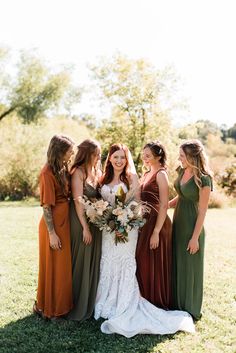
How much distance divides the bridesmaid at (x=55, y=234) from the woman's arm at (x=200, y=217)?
159 centimetres

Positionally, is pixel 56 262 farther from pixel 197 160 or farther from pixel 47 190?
pixel 197 160

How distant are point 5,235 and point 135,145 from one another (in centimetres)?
1476

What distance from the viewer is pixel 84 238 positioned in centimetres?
563


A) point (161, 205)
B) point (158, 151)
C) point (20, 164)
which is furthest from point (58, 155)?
point (20, 164)

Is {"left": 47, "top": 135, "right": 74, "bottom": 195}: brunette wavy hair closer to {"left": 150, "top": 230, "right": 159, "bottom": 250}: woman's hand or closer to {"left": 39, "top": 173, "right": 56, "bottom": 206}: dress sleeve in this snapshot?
{"left": 39, "top": 173, "right": 56, "bottom": 206}: dress sleeve

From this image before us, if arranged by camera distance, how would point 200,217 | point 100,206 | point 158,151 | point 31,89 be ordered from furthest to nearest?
point 31,89
point 158,151
point 200,217
point 100,206

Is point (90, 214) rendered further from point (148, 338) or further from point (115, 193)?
point (148, 338)

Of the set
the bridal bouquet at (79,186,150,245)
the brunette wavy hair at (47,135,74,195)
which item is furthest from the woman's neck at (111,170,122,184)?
the brunette wavy hair at (47,135,74,195)

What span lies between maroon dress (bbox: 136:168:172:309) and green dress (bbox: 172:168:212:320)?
137 millimetres

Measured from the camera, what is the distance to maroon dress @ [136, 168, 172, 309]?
5.79 metres

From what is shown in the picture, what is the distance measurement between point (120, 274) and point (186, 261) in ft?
2.92

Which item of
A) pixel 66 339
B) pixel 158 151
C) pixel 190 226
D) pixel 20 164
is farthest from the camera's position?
pixel 20 164

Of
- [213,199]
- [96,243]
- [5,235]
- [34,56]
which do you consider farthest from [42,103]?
[96,243]

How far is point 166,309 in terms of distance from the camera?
5785mm
